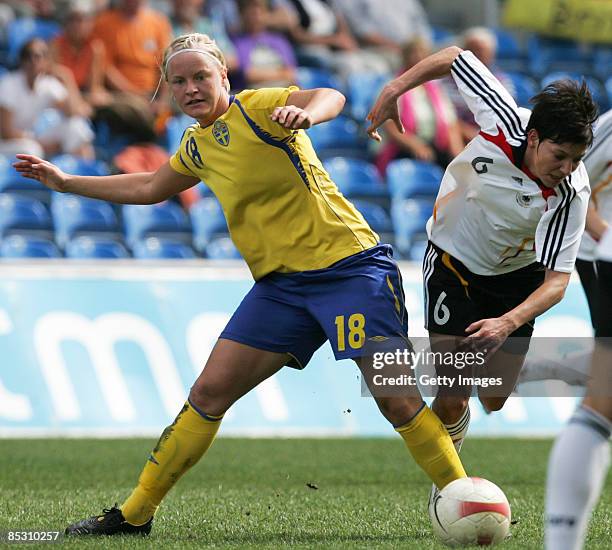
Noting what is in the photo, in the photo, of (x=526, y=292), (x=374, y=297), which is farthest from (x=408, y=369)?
(x=526, y=292)

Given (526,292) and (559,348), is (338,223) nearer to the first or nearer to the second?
(526,292)

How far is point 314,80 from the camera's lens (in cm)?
1365

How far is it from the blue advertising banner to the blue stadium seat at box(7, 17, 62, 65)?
4189 millimetres

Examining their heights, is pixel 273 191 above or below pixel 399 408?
above

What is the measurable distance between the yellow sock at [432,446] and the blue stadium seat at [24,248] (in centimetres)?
674

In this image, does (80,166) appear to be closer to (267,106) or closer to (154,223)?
(154,223)

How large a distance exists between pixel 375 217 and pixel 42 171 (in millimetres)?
6860

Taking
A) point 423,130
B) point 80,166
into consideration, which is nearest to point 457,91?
point 423,130

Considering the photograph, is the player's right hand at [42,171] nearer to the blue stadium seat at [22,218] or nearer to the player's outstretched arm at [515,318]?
the player's outstretched arm at [515,318]

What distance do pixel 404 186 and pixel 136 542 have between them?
8070 millimetres

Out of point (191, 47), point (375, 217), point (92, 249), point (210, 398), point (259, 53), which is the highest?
point (191, 47)

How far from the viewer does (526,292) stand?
588 centimetres

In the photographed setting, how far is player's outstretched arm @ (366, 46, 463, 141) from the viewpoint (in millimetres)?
5207

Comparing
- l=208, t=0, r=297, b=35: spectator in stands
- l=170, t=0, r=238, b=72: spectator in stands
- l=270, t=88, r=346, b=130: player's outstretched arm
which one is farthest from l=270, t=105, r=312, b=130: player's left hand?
l=208, t=0, r=297, b=35: spectator in stands
